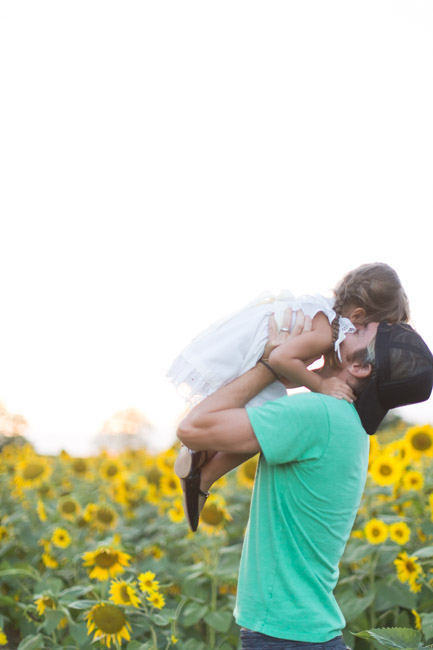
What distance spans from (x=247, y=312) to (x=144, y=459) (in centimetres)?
426

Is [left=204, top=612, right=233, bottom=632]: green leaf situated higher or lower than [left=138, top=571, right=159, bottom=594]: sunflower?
lower

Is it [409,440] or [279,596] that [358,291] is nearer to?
[279,596]

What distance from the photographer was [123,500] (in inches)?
206

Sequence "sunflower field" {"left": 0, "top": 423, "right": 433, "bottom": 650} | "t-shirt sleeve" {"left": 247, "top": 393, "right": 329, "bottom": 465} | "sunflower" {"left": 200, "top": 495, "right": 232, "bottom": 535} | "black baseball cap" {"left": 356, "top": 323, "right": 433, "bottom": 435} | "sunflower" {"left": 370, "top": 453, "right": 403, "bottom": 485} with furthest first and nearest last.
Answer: "sunflower" {"left": 200, "top": 495, "right": 232, "bottom": 535}, "sunflower" {"left": 370, "top": 453, "right": 403, "bottom": 485}, "sunflower field" {"left": 0, "top": 423, "right": 433, "bottom": 650}, "black baseball cap" {"left": 356, "top": 323, "right": 433, "bottom": 435}, "t-shirt sleeve" {"left": 247, "top": 393, "right": 329, "bottom": 465}

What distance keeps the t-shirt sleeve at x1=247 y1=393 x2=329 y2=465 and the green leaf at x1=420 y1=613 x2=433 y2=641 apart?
3.84 feet

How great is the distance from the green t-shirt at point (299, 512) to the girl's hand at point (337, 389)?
4 centimetres

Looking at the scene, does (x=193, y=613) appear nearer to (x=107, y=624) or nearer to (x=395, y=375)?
(x=107, y=624)

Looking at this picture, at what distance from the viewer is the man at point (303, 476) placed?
6.34 ft

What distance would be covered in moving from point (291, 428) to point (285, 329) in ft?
2.17

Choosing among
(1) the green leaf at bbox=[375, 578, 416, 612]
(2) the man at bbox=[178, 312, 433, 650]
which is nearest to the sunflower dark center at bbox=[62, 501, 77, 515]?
(1) the green leaf at bbox=[375, 578, 416, 612]

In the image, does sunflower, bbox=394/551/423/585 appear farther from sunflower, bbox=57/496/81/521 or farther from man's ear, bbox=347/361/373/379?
sunflower, bbox=57/496/81/521

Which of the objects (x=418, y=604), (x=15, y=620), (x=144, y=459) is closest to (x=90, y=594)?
(x=15, y=620)

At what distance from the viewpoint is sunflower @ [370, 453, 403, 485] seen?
A: 13.1ft

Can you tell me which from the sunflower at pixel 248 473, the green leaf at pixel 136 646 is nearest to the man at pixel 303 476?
the green leaf at pixel 136 646
